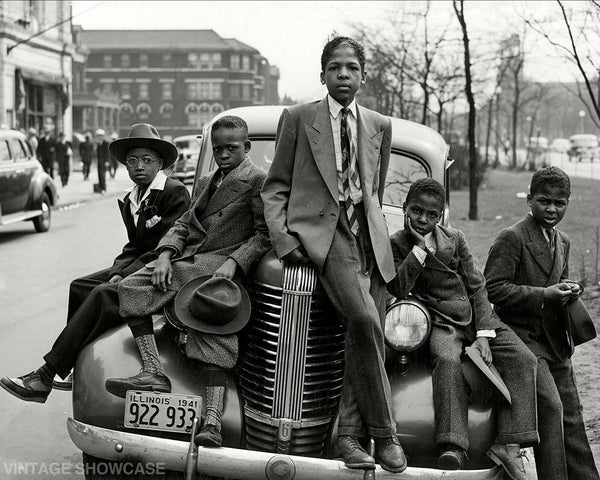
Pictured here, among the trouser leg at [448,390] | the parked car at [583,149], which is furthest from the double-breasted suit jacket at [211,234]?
the parked car at [583,149]

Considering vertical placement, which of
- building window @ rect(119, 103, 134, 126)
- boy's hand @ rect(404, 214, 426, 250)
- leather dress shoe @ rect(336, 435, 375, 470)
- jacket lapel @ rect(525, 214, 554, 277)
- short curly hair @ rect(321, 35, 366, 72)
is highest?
building window @ rect(119, 103, 134, 126)

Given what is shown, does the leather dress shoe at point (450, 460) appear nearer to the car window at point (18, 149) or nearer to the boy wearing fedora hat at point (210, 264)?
the boy wearing fedora hat at point (210, 264)

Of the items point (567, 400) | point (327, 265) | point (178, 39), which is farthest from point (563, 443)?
point (178, 39)

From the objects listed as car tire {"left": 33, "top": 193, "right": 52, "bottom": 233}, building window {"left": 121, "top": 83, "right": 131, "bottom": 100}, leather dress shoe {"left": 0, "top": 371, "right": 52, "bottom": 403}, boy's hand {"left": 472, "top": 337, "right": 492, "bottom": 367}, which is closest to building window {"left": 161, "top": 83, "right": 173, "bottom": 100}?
building window {"left": 121, "top": 83, "right": 131, "bottom": 100}

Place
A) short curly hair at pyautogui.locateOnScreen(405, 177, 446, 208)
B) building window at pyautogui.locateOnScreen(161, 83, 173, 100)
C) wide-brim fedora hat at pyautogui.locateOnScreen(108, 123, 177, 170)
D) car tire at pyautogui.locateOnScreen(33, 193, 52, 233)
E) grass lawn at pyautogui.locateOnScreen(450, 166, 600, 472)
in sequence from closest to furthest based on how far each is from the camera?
short curly hair at pyautogui.locateOnScreen(405, 177, 446, 208), wide-brim fedora hat at pyautogui.locateOnScreen(108, 123, 177, 170), grass lawn at pyautogui.locateOnScreen(450, 166, 600, 472), car tire at pyautogui.locateOnScreen(33, 193, 52, 233), building window at pyautogui.locateOnScreen(161, 83, 173, 100)

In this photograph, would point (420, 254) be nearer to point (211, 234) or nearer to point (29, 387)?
point (211, 234)

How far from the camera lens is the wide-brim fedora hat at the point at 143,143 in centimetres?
517

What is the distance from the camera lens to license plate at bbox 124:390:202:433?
12.5 ft

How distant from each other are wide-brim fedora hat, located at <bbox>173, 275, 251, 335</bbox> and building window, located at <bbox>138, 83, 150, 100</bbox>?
342 ft

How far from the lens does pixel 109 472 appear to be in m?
4.05

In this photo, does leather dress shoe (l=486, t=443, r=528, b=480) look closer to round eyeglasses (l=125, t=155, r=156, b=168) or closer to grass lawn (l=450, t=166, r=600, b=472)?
grass lawn (l=450, t=166, r=600, b=472)

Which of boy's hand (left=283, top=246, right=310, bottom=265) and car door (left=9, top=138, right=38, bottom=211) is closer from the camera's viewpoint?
boy's hand (left=283, top=246, right=310, bottom=265)

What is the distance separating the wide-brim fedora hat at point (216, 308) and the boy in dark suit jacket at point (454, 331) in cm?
75

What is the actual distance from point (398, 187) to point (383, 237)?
2.28 metres
